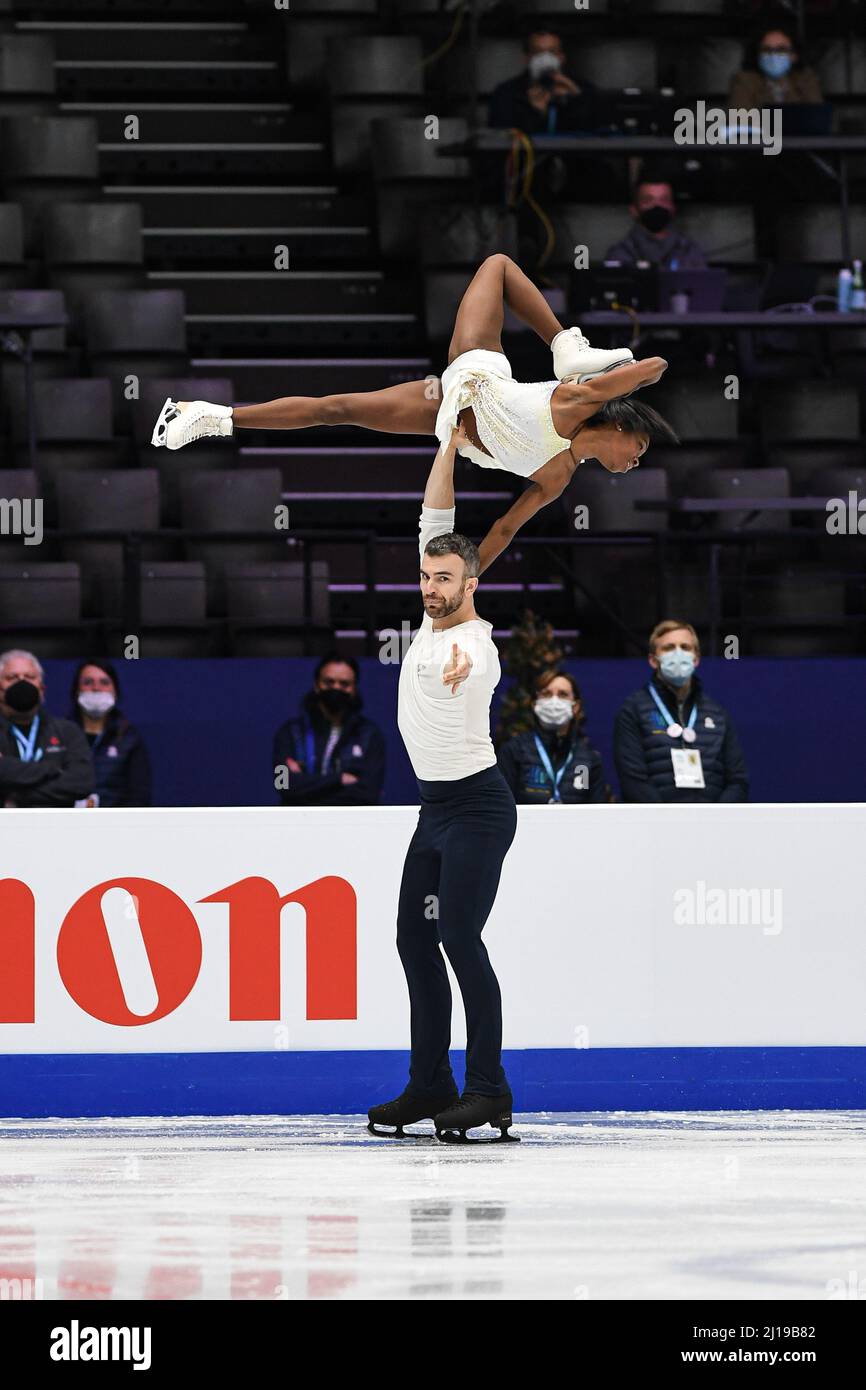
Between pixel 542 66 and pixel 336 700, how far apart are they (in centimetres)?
486

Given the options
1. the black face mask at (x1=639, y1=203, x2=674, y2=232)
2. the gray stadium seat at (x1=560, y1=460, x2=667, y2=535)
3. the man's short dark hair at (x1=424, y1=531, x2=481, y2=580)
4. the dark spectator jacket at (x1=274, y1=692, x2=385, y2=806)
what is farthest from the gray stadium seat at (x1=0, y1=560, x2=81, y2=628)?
the man's short dark hair at (x1=424, y1=531, x2=481, y2=580)

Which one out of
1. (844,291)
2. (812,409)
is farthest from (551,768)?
(844,291)

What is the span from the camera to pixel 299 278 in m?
11.8

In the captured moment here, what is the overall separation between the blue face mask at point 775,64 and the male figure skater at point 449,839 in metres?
7.22

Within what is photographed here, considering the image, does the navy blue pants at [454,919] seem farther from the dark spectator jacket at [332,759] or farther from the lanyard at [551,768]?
the dark spectator jacket at [332,759]

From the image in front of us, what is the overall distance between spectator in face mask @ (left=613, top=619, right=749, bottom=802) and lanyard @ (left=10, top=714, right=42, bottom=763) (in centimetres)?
215

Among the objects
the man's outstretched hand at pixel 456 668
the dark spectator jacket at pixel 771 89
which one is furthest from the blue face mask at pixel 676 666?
the dark spectator jacket at pixel 771 89

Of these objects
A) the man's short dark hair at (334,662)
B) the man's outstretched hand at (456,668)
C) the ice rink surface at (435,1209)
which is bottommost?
the ice rink surface at (435,1209)

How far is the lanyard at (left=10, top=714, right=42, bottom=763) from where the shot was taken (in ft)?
24.5

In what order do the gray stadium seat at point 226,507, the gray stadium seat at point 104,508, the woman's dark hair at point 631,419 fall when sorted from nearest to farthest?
1. the woman's dark hair at point 631,419
2. the gray stadium seat at point 104,508
3. the gray stadium seat at point 226,507

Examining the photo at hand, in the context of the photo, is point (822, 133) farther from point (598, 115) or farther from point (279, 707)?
point (279, 707)

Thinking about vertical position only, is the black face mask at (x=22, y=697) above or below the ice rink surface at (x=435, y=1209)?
above

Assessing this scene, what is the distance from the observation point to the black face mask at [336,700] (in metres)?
8.06

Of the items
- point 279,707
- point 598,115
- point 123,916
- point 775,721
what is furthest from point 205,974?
point 598,115
